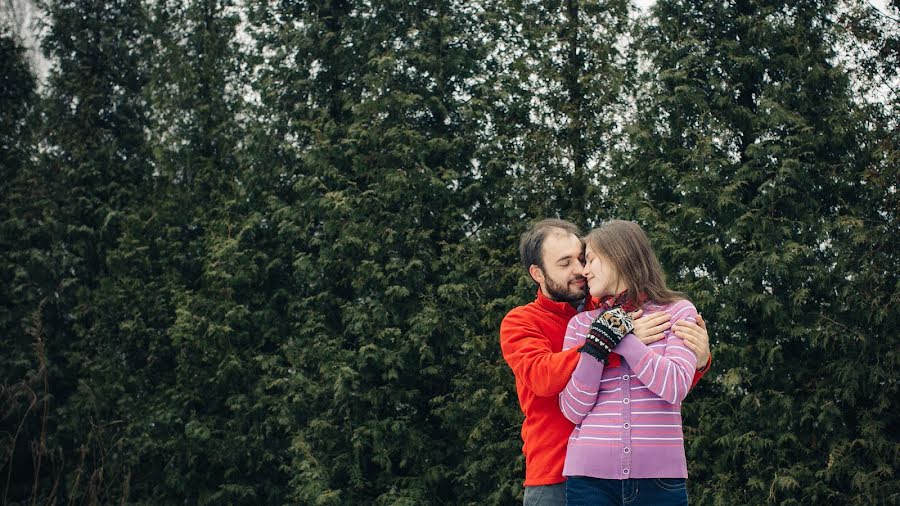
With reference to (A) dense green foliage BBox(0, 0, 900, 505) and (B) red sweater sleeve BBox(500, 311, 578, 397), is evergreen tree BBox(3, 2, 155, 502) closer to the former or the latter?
(A) dense green foliage BBox(0, 0, 900, 505)

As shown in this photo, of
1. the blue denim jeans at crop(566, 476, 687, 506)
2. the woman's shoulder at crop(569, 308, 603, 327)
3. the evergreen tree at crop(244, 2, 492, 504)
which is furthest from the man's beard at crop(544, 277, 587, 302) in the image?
the evergreen tree at crop(244, 2, 492, 504)

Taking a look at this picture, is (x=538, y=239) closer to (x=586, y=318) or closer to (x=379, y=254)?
(x=586, y=318)

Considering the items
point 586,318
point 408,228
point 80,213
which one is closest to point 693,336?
point 586,318

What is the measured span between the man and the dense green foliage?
261 cm

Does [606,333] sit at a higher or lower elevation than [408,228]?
lower

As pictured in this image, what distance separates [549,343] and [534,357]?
0.64 feet

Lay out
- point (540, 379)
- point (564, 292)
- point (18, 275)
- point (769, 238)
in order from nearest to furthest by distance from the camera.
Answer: point (540, 379), point (564, 292), point (769, 238), point (18, 275)

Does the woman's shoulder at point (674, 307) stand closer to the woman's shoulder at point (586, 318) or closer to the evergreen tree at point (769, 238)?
the woman's shoulder at point (586, 318)

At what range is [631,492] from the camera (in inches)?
105

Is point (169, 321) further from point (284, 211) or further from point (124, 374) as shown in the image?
point (284, 211)

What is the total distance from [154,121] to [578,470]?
7.44 m

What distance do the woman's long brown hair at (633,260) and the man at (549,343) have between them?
10cm

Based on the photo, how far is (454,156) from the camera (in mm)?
7336

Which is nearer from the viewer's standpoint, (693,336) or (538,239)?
(693,336)
